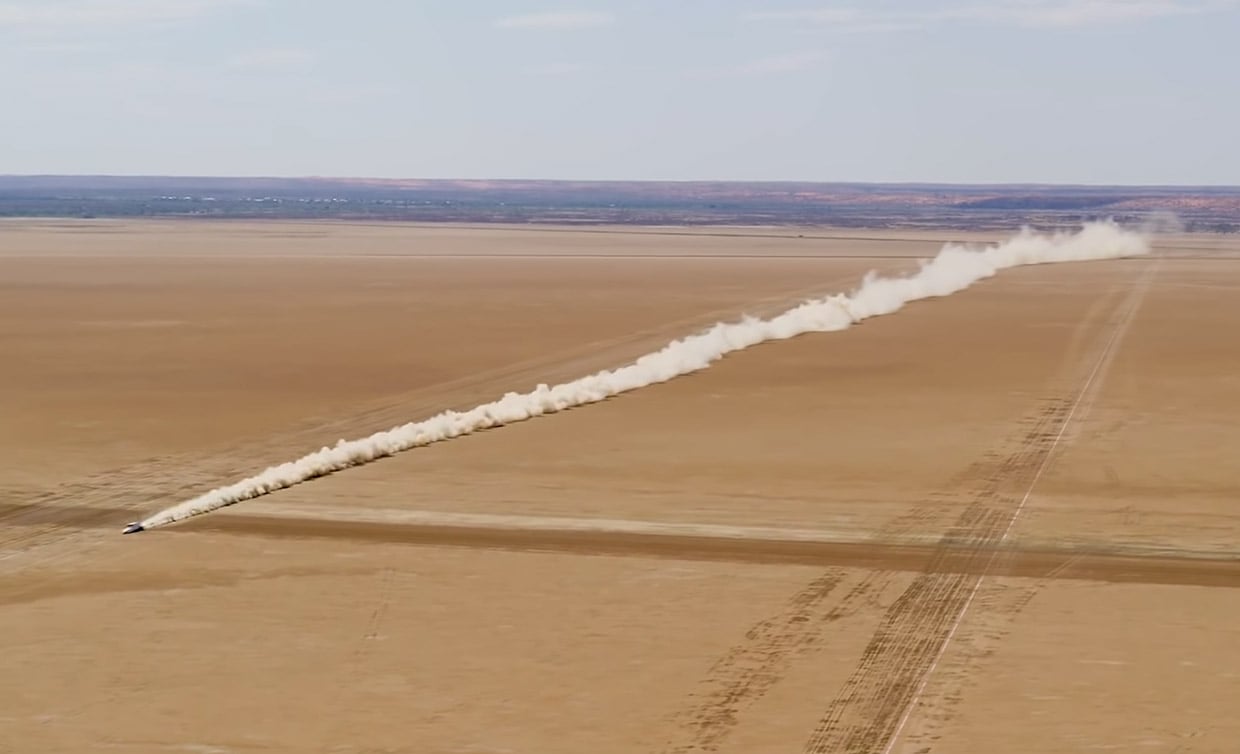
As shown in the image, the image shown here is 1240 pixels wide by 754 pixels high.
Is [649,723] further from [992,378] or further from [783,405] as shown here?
[992,378]

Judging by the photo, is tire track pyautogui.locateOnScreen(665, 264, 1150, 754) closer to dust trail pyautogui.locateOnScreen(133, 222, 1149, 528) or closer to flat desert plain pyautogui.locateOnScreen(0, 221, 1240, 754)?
flat desert plain pyautogui.locateOnScreen(0, 221, 1240, 754)

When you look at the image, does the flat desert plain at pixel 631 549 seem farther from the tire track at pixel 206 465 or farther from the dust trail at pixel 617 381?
the dust trail at pixel 617 381

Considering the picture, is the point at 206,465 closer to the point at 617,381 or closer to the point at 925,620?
the point at 617,381

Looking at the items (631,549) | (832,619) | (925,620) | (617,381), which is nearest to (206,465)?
(631,549)

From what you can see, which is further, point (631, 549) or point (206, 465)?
point (206, 465)

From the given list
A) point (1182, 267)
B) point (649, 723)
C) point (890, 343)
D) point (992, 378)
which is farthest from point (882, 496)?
point (1182, 267)

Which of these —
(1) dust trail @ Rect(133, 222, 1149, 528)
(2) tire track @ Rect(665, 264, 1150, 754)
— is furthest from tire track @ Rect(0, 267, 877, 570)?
(2) tire track @ Rect(665, 264, 1150, 754)
